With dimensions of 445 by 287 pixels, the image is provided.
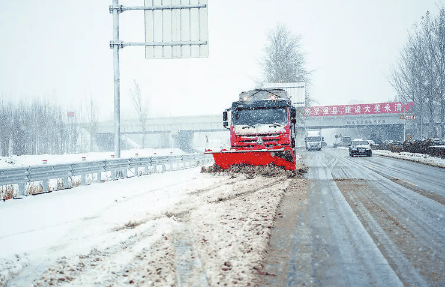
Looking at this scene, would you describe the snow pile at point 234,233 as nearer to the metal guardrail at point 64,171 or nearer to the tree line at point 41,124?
the metal guardrail at point 64,171

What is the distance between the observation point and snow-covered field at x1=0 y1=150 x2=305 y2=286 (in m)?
3.81

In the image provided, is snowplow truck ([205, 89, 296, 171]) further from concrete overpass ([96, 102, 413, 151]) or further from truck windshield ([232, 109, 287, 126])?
concrete overpass ([96, 102, 413, 151])

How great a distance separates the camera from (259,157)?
558 inches

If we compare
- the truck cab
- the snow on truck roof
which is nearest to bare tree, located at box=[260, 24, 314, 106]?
the truck cab

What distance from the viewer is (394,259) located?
4.24 meters

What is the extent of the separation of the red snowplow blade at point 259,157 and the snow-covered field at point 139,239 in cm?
421

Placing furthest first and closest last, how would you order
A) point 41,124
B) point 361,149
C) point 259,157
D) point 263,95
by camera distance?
point 41,124
point 361,149
point 263,95
point 259,157

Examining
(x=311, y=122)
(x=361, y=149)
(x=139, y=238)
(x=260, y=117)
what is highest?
(x=311, y=122)

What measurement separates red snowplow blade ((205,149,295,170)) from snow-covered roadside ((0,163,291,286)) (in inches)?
164

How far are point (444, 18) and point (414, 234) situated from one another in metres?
39.2

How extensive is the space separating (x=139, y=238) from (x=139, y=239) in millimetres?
64

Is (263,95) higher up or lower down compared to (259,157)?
higher up

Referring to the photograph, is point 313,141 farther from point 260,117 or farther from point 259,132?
point 259,132

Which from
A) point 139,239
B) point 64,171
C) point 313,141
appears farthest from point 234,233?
point 313,141
